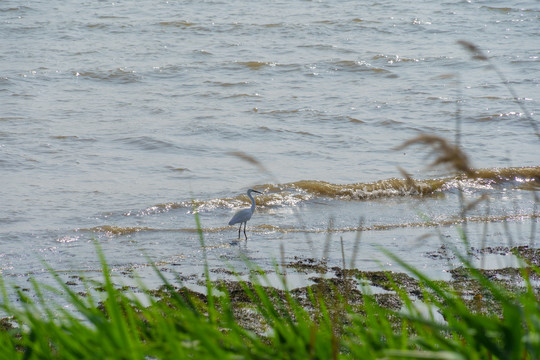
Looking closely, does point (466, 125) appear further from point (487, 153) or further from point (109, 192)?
point (109, 192)

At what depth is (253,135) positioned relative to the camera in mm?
12625

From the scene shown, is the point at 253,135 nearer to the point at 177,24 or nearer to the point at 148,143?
the point at 148,143

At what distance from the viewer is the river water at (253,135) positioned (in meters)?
7.94

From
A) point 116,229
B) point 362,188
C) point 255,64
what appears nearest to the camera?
point 116,229

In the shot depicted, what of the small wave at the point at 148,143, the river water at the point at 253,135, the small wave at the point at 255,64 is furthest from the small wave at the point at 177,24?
the small wave at the point at 148,143

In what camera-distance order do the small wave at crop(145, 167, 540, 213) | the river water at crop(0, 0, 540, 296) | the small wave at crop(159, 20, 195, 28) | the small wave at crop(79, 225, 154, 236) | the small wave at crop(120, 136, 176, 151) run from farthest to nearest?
1. the small wave at crop(159, 20, 195, 28)
2. the small wave at crop(120, 136, 176, 151)
3. the small wave at crop(145, 167, 540, 213)
4. the small wave at crop(79, 225, 154, 236)
5. the river water at crop(0, 0, 540, 296)

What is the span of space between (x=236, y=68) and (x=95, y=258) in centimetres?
1078

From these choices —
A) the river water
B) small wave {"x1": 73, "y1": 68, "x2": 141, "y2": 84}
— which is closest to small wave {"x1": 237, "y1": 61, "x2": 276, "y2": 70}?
the river water

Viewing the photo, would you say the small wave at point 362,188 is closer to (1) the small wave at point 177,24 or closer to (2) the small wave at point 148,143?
(2) the small wave at point 148,143

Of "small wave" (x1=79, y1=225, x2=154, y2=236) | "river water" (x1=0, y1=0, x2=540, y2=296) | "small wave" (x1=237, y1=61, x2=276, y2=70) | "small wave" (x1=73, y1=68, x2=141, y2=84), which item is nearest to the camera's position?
"river water" (x1=0, y1=0, x2=540, y2=296)

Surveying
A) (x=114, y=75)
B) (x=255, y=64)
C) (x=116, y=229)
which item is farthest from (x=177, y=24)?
(x=116, y=229)

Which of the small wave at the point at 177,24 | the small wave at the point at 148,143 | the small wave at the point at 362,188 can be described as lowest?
the small wave at the point at 362,188

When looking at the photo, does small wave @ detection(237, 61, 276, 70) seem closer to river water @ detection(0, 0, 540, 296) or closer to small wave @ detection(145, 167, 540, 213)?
river water @ detection(0, 0, 540, 296)

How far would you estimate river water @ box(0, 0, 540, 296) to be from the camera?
7.94m
